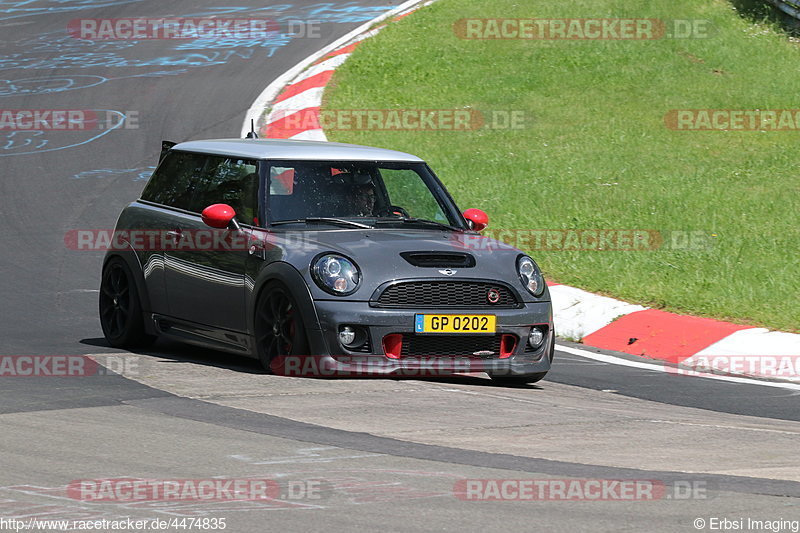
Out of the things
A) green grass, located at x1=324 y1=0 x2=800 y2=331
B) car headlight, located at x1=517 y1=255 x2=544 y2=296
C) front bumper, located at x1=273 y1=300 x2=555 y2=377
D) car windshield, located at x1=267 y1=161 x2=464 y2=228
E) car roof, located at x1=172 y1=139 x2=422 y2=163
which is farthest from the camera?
green grass, located at x1=324 y1=0 x2=800 y2=331

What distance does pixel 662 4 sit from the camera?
2269 cm

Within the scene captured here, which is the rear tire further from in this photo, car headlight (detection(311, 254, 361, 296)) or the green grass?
the green grass

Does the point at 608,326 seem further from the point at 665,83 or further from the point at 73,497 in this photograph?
the point at 665,83

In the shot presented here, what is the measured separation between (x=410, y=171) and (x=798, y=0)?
1396cm

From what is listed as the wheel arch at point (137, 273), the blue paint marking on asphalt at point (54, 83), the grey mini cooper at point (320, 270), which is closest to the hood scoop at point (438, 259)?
the grey mini cooper at point (320, 270)

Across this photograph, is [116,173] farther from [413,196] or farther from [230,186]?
[413,196]

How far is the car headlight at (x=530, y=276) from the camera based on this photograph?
8.99 metres

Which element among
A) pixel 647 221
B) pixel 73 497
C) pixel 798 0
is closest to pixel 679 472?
pixel 73 497

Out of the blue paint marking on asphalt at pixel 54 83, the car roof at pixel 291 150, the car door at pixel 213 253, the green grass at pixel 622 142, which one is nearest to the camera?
the car door at pixel 213 253

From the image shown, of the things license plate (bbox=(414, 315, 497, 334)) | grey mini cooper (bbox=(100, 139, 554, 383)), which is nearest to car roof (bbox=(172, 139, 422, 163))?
grey mini cooper (bbox=(100, 139, 554, 383))

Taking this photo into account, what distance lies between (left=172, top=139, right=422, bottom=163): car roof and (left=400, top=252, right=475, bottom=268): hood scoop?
3.83ft

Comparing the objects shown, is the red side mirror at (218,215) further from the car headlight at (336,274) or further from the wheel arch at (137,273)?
the wheel arch at (137,273)

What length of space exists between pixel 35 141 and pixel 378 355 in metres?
11.5

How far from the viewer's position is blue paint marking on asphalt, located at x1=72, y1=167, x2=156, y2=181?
16.8 meters
